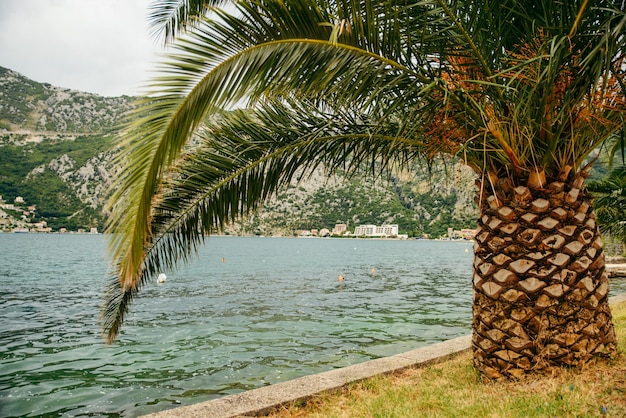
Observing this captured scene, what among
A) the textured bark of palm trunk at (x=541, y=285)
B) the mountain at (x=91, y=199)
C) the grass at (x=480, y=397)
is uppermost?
the mountain at (x=91, y=199)

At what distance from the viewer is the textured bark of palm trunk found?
439cm

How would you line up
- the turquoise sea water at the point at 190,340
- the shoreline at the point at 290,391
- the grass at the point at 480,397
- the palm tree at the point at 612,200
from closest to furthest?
the grass at the point at 480,397, the shoreline at the point at 290,391, the turquoise sea water at the point at 190,340, the palm tree at the point at 612,200

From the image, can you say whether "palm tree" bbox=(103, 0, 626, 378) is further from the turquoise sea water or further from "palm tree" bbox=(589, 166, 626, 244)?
"palm tree" bbox=(589, 166, 626, 244)

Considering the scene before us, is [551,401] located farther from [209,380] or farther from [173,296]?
[173,296]

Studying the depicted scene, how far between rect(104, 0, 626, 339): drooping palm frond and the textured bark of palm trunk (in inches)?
15.6

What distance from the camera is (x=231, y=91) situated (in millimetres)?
3430

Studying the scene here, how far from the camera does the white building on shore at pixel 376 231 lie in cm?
15424

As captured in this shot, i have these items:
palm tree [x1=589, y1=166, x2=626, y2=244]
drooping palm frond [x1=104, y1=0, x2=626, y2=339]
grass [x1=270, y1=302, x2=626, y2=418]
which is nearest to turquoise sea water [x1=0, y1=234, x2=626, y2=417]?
drooping palm frond [x1=104, y1=0, x2=626, y2=339]

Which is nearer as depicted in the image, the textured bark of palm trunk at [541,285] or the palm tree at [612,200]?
the textured bark of palm trunk at [541,285]

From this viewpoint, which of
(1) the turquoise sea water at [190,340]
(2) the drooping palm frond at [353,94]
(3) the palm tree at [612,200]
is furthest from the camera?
(3) the palm tree at [612,200]

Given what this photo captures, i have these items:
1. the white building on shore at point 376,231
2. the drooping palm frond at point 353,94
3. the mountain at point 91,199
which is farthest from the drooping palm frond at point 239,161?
the white building on shore at point 376,231

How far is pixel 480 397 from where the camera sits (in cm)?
412

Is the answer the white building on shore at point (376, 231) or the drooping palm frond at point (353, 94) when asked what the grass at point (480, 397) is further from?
the white building on shore at point (376, 231)

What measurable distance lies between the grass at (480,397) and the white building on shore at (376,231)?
147 metres
